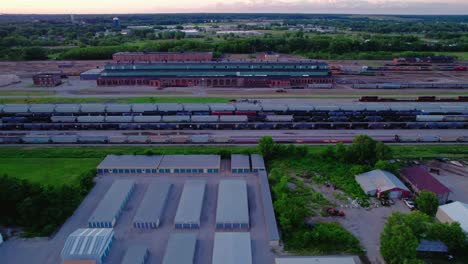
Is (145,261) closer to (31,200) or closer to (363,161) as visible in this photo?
(31,200)

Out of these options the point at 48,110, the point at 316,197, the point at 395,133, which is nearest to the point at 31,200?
the point at 316,197

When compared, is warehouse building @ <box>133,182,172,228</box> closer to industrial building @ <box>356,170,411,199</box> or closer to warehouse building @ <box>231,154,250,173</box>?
warehouse building @ <box>231,154,250,173</box>

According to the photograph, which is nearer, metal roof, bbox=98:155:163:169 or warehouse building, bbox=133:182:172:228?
warehouse building, bbox=133:182:172:228

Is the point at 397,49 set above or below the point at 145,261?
above

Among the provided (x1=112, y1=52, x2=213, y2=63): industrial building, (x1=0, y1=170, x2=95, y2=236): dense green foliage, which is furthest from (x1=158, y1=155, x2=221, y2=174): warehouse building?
(x1=112, y1=52, x2=213, y2=63): industrial building

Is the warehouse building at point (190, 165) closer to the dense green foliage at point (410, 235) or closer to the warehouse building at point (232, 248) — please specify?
the warehouse building at point (232, 248)

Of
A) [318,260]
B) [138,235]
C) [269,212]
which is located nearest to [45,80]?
[138,235]
